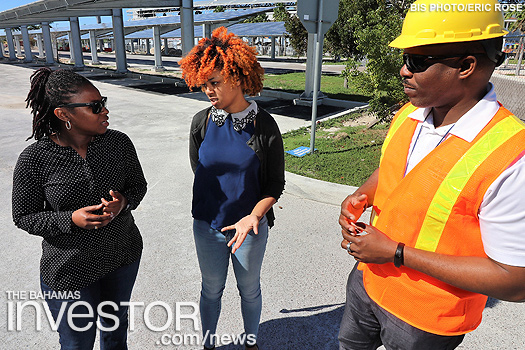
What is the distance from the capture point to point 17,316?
9.49 ft

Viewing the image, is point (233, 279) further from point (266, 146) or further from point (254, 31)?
point (254, 31)

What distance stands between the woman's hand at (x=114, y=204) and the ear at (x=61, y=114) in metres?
0.45

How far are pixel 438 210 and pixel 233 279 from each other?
2.45 meters

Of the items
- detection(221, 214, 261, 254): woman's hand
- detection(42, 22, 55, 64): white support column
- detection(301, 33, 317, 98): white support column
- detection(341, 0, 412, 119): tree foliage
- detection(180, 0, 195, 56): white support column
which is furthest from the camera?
detection(42, 22, 55, 64): white support column

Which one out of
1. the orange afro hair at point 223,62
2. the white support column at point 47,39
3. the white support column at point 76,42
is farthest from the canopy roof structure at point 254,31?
the orange afro hair at point 223,62

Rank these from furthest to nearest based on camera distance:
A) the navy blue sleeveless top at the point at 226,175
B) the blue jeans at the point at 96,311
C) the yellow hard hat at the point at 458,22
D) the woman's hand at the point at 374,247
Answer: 1. the navy blue sleeveless top at the point at 226,175
2. the blue jeans at the point at 96,311
3. the woman's hand at the point at 374,247
4. the yellow hard hat at the point at 458,22

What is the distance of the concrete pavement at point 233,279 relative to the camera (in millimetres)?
2709

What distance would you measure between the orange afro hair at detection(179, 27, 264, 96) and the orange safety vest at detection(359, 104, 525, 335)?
1027 millimetres

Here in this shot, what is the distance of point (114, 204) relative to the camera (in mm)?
1900

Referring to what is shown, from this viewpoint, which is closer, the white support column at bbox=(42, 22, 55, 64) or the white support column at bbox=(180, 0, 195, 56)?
the white support column at bbox=(180, 0, 195, 56)

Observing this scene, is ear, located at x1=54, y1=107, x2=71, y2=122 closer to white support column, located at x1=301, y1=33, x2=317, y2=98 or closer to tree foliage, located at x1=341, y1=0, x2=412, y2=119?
tree foliage, located at x1=341, y1=0, x2=412, y2=119

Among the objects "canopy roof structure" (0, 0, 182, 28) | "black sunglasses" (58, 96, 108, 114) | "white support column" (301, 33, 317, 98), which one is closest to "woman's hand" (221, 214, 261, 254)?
"black sunglasses" (58, 96, 108, 114)

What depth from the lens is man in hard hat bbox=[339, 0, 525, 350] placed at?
1.20 m

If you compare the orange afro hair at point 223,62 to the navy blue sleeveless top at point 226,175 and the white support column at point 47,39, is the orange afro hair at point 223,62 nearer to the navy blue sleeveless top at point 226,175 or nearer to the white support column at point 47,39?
the navy blue sleeveless top at point 226,175
